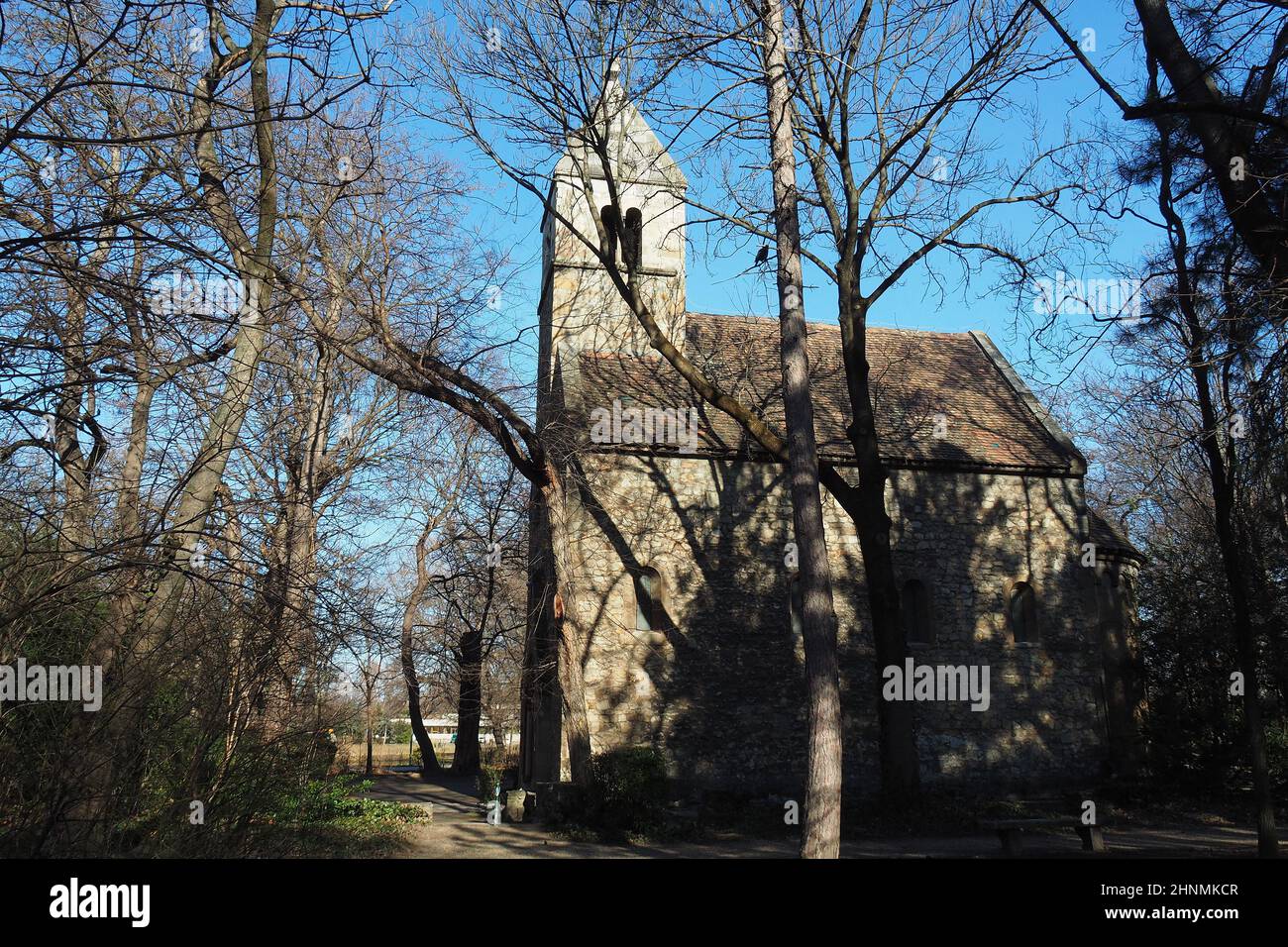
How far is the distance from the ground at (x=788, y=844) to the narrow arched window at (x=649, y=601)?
4.27m

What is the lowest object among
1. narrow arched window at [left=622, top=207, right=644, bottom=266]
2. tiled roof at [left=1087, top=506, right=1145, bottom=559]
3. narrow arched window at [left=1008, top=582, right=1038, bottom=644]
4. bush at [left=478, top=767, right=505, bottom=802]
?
bush at [left=478, top=767, right=505, bottom=802]

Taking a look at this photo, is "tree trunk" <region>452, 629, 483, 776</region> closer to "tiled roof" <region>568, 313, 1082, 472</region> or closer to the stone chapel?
the stone chapel

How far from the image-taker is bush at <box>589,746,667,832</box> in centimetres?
1371

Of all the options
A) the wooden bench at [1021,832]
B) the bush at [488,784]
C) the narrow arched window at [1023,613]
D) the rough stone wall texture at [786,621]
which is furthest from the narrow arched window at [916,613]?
the bush at [488,784]

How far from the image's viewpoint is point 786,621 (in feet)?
59.0

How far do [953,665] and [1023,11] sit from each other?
11.8 meters

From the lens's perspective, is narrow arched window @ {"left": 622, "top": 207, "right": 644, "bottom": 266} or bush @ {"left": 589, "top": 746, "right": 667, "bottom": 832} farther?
narrow arched window @ {"left": 622, "top": 207, "right": 644, "bottom": 266}

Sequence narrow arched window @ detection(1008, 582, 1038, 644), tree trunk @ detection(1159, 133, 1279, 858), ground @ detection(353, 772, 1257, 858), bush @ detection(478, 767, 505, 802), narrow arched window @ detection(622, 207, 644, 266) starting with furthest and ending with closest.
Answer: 1. narrow arched window @ detection(622, 207, 644, 266)
2. narrow arched window @ detection(1008, 582, 1038, 644)
3. bush @ detection(478, 767, 505, 802)
4. ground @ detection(353, 772, 1257, 858)
5. tree trunk @ detection(1159, 133, 1279, 858)

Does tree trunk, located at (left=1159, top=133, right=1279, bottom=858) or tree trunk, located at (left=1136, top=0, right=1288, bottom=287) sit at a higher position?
tree trunk, located at (left=1136, top=0, right=1288, bottom=287)

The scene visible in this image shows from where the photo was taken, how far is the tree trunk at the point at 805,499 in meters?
9.12
